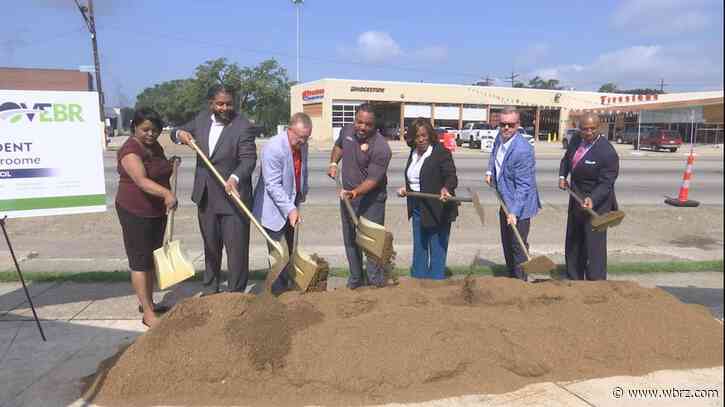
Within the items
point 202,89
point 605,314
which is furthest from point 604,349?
point 202,89

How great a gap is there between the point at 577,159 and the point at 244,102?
2434 inches

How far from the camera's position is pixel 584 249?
5.22m

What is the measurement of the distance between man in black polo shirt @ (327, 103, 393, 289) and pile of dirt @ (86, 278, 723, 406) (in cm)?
100

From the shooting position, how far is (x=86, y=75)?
21.2ft

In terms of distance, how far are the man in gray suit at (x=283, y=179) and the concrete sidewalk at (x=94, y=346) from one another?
1.13 metres

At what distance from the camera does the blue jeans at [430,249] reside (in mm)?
5035

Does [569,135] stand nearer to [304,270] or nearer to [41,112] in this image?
[304,270]

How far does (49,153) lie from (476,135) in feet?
106

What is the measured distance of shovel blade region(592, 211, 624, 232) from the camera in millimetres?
4586

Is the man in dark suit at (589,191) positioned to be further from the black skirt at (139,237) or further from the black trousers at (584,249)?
the black skirt at (139,237)

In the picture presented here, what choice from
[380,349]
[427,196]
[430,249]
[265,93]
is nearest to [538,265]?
[430,249]

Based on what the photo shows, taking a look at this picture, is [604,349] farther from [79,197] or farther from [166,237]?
[79,197]

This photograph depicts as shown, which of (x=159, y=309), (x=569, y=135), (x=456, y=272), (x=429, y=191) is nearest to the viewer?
(x=159, y=309)

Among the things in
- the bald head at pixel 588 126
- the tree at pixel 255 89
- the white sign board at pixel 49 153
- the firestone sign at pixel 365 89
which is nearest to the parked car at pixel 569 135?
the bald head at pixel 588 126
